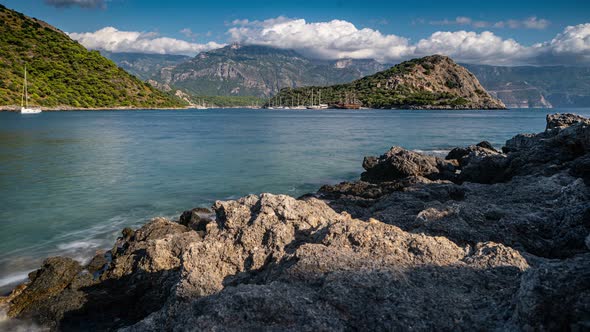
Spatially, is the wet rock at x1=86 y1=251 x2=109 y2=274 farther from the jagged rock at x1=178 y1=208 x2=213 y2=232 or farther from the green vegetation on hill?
the green vegetation on hill

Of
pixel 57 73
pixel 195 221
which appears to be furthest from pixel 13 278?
pixel 57 73

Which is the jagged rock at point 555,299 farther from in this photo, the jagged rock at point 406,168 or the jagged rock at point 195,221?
the jagged rock at point 406,168

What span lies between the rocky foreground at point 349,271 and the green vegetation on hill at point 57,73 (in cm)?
11396

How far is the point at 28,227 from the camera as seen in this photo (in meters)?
12.9

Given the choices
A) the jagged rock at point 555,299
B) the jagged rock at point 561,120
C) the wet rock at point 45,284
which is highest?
the jagged rock at point 561,120

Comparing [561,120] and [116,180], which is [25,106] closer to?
[116,180]

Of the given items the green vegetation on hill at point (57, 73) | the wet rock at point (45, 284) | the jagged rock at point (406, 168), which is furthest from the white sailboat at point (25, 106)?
the wet rock at point (45, 284)

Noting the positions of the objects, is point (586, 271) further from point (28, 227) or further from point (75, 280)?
point (28, 227)

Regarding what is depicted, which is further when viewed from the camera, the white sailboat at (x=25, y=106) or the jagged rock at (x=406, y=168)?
the white sailboat at (x=25, y=106)

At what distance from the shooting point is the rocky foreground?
3559 millimetres

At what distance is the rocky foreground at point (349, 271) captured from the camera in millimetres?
3559

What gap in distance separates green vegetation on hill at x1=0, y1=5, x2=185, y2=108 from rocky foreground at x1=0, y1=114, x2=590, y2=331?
114 metres

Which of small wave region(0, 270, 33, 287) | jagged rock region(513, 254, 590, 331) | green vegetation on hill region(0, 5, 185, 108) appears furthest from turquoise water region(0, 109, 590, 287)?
green vegetation on hill region(0, 5, 185, 108)

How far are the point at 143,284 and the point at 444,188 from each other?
8.79m
